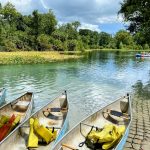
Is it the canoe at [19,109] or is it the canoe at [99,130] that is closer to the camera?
the canoe at [99,130]

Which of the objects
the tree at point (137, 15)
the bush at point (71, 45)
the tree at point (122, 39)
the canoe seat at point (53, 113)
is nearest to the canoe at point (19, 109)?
the canoe seat at point (53, 113)

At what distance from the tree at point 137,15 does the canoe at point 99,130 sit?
1151cm

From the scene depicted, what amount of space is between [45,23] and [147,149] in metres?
84.2

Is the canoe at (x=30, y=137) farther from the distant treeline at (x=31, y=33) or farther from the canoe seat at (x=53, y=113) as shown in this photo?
the distant treeline at (x=31, y=33)

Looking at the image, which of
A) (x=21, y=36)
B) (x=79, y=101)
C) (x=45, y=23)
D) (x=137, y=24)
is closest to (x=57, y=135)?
(x=79, y=101)

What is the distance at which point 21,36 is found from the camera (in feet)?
278

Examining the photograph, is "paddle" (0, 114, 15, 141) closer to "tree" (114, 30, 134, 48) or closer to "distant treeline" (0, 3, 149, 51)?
"distant treeline" (0, 3, 149, 51)

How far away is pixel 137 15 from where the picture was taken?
85.7ft

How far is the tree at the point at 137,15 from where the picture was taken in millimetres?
24016

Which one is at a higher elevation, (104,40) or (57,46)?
(104,40)

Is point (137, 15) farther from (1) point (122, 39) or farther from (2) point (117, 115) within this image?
(1) point (122, 39)

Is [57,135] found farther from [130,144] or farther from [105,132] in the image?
[130,144]

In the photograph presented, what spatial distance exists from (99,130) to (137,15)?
58.0 ft

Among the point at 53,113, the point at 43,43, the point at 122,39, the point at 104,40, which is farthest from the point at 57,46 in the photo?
the point at 104,40
